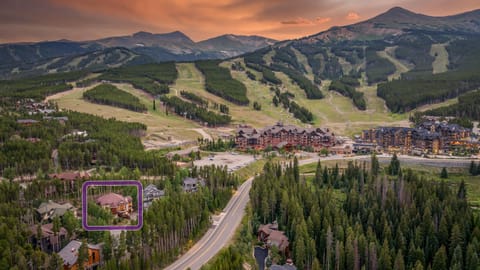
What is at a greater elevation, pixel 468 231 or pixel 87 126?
pixel 87 126

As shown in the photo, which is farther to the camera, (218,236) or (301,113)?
(301,113)

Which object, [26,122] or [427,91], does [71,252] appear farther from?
[427,91]

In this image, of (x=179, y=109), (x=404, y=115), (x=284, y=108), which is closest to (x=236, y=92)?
(x=284, y=108)

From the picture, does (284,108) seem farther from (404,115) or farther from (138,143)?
(138,143)

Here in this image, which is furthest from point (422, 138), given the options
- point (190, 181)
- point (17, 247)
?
point (17, 247)

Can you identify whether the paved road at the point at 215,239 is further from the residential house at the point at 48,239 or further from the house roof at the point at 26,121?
the house roof at the point at 26,121

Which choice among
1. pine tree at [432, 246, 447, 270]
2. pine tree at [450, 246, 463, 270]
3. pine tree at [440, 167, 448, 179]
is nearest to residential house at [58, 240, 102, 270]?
pine tree at [432, 246, 447, 270]

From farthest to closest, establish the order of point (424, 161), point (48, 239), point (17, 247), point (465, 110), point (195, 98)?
point (195, 98) → point (465, 110) → point (424, 161) → point (48, 239) → point (17, 247)
